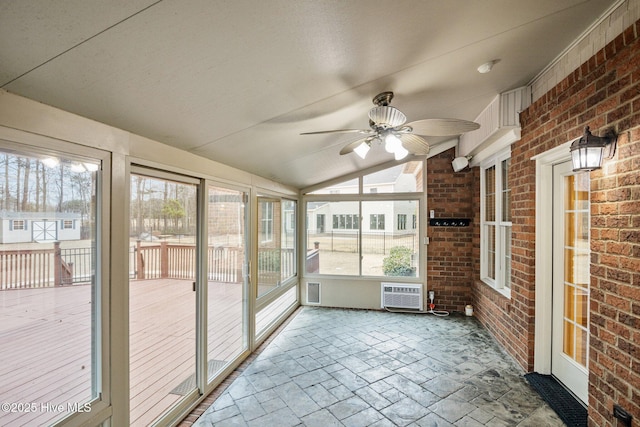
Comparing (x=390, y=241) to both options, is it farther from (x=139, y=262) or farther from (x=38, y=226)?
(x=38, y=226)

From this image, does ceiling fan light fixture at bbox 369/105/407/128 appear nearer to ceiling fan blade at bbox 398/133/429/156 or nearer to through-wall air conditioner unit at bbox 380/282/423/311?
ceiling fan blade at bbox 398/133/429/156

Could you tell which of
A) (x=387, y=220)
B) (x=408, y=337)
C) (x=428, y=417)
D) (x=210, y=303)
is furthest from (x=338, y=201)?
(x=428, y=417)

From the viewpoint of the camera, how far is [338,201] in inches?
222

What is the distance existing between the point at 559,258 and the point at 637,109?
1.58 meters

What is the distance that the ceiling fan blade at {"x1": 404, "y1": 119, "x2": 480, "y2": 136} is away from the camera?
2166mm

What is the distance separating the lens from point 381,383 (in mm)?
2961

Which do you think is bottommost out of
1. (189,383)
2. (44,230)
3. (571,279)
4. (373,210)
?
(189,383)

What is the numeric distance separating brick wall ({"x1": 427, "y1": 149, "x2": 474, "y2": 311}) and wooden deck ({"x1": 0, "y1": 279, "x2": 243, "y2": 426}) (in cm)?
402

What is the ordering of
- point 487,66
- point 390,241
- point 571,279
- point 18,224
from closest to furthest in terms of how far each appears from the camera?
point 18,224 → point 487,66 → point 571,279 → point 390,241

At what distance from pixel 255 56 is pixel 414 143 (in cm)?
160

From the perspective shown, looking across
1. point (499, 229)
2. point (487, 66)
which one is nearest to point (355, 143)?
point (487, 66)

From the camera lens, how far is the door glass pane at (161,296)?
2219 mm

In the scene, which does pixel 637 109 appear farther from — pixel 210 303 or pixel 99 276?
pixel 210 303

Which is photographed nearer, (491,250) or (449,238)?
(491,250)
